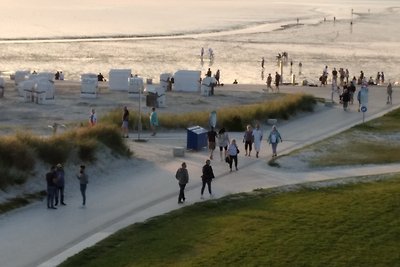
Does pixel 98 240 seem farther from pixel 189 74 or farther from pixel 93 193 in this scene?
pixel 189 74

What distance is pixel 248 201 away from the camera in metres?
24.0

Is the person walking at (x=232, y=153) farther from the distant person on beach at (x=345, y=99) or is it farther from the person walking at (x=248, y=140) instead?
the distant person on beach at (x=345, y=99)

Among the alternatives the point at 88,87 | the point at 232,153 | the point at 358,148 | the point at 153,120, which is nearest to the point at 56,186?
the point at 232,153

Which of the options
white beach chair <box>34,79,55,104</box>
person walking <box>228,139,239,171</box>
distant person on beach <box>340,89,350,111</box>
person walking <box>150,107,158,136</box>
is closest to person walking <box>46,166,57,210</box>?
person walking <box>228,139,239,171</box>

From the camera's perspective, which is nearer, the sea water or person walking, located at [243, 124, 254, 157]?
person walking, located at [243, 124, 254, 157]

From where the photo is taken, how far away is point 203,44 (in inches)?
3585

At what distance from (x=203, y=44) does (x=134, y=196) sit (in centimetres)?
6713

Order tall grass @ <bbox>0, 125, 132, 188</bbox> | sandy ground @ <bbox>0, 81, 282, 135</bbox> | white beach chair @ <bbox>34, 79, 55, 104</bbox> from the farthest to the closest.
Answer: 1. white beach chair @ <bbox>34, 79, 55, 104</bbox>
2. sandy ground @ <bbox>0, 81, 282, 135</bbox>
3. tall grass @ <bbox>0, 125, 132, 188</bbox>

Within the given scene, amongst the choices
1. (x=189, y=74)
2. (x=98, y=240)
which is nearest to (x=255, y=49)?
(x=189, y=74)

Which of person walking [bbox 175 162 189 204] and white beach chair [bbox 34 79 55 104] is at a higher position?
white beach chair [bbox 34 79 55 104]

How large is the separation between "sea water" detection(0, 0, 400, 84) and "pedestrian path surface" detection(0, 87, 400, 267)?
32.8 metres

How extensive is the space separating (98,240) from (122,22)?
368ft

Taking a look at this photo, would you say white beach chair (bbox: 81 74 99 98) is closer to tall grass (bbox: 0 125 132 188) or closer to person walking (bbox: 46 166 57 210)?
tall grass (bbox: 0 125 132 188)

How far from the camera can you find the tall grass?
25016mm
